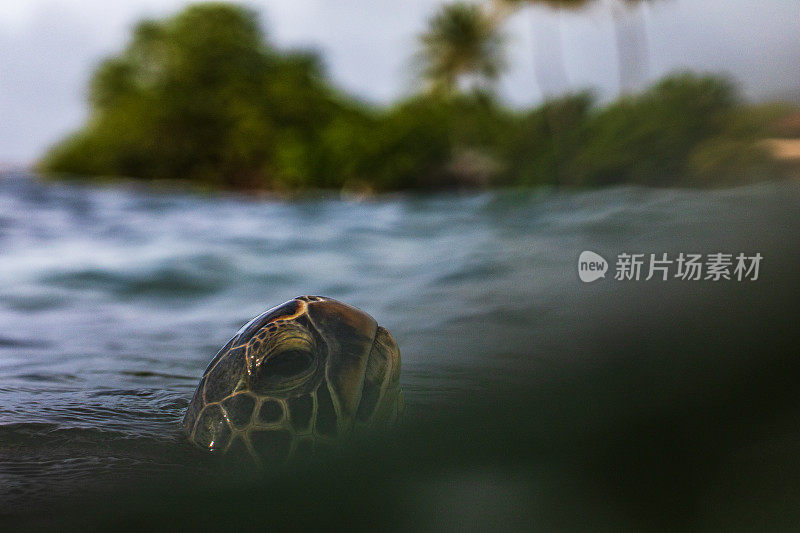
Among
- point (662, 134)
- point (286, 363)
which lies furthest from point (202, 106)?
point (286, 363)

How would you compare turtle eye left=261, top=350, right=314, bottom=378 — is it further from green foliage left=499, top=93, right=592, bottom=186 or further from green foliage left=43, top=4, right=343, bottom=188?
green foliage left=43, top=4, right=343, bottom=188

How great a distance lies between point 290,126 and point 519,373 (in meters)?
38.3

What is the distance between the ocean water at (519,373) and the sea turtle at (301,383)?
156 mm

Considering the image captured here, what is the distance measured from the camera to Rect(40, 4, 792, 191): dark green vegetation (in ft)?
102

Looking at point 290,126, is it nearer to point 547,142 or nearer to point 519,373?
point 547,142

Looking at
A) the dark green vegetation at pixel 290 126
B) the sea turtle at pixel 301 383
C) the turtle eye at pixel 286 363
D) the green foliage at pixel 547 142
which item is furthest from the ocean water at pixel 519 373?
the green foliage at pixel 547 142

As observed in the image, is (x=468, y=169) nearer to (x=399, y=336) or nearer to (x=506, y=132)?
(x=506, y=132)

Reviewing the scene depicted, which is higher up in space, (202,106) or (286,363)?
(202,106)

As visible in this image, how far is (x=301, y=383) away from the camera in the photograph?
90.6 inches

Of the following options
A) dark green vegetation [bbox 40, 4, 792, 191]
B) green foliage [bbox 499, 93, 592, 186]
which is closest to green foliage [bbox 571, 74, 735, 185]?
dark green vegetation [bbox 40, 4, 792, 191]

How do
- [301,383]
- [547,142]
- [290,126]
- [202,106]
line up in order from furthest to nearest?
[202,106], [290,126], [547,142], [301,383]

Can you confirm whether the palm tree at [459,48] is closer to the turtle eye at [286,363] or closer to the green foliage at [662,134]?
the green foliage at [662,134]

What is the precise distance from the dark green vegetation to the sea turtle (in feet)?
57.2

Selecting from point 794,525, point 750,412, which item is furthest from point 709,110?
point 794,525
